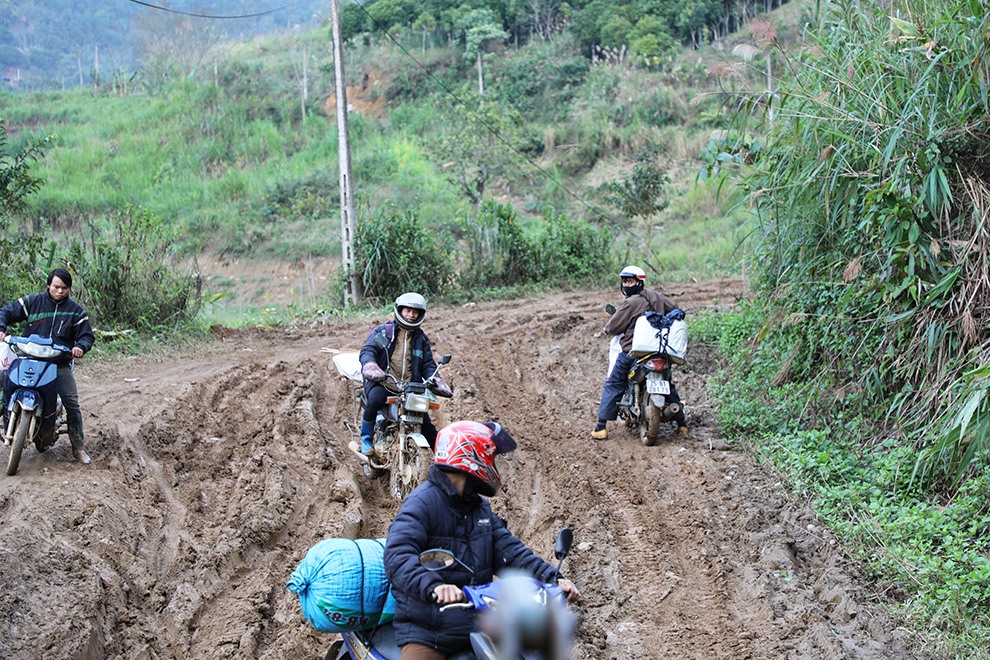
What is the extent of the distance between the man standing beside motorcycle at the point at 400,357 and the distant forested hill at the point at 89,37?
46053mm

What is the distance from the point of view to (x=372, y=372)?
8.05m

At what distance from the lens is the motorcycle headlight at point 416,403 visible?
26.0 feet

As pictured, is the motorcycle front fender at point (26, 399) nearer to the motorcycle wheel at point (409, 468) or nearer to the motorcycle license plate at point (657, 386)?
the motorcycle wheel at point (409, 468)

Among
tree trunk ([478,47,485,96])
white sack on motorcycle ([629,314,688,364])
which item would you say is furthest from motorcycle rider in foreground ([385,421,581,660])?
tree trunk ([478,47,485,96])

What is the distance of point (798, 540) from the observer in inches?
281

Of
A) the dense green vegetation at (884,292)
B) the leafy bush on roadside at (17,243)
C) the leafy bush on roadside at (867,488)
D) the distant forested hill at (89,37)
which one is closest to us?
the leafy bush on roadside at (867,488)

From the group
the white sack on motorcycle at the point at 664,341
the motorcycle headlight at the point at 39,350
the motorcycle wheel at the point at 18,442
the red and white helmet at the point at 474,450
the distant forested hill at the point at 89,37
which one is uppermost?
the distant forested hill at the point at 89,37

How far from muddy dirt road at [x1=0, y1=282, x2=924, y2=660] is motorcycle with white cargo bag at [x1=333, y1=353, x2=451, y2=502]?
10.5 inches

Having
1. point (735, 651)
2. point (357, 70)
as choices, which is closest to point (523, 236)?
point (735, 651)

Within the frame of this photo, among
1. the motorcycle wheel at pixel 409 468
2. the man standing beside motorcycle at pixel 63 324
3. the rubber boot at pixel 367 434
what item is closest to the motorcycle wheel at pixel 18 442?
the man standing beside motorcycle at pixel 63 324

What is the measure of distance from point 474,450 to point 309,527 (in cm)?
376

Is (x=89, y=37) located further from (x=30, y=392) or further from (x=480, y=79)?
(x=30, y=392)

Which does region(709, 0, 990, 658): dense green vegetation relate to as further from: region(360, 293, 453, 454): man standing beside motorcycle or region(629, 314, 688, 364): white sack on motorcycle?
region(360, 293, 453, 454): man standing beside motorcycle

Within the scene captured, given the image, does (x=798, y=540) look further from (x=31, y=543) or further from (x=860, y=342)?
(x=31, y=543)
